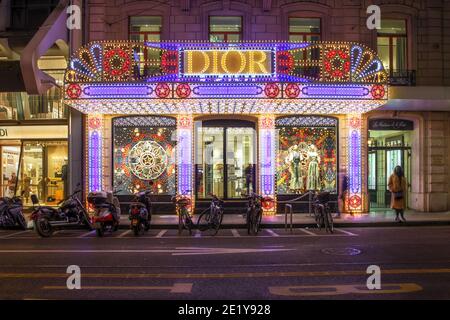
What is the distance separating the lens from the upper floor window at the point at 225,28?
63.4 ft

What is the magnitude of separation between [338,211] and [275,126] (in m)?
3.96

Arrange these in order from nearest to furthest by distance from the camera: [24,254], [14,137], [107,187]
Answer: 1. [24,254]
2. [107,187]
3. [14,137]

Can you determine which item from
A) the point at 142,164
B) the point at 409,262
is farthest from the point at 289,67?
the point at 409,262

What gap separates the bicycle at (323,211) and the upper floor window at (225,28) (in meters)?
7.57

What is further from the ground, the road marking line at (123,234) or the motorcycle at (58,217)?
the motorcycle at (58,217)

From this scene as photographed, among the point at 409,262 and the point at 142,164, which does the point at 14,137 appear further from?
the point at 409,262

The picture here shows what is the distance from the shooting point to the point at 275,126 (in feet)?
63.1

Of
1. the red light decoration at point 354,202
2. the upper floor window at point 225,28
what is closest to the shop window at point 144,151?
the upper floor window at point 225,28

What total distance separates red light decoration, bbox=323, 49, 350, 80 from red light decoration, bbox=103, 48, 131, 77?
6.39 m

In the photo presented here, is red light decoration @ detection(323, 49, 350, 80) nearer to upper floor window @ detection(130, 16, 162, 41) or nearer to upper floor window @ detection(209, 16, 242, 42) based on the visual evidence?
upper floor window @ detection(209, 16, 242, 42)

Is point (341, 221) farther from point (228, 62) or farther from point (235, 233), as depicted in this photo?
point (228, 62)

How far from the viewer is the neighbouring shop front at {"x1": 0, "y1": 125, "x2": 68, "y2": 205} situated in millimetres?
20078

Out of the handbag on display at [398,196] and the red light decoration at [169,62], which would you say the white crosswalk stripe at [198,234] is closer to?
the handbag on display at [398,196]

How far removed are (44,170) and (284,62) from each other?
34.2ft
